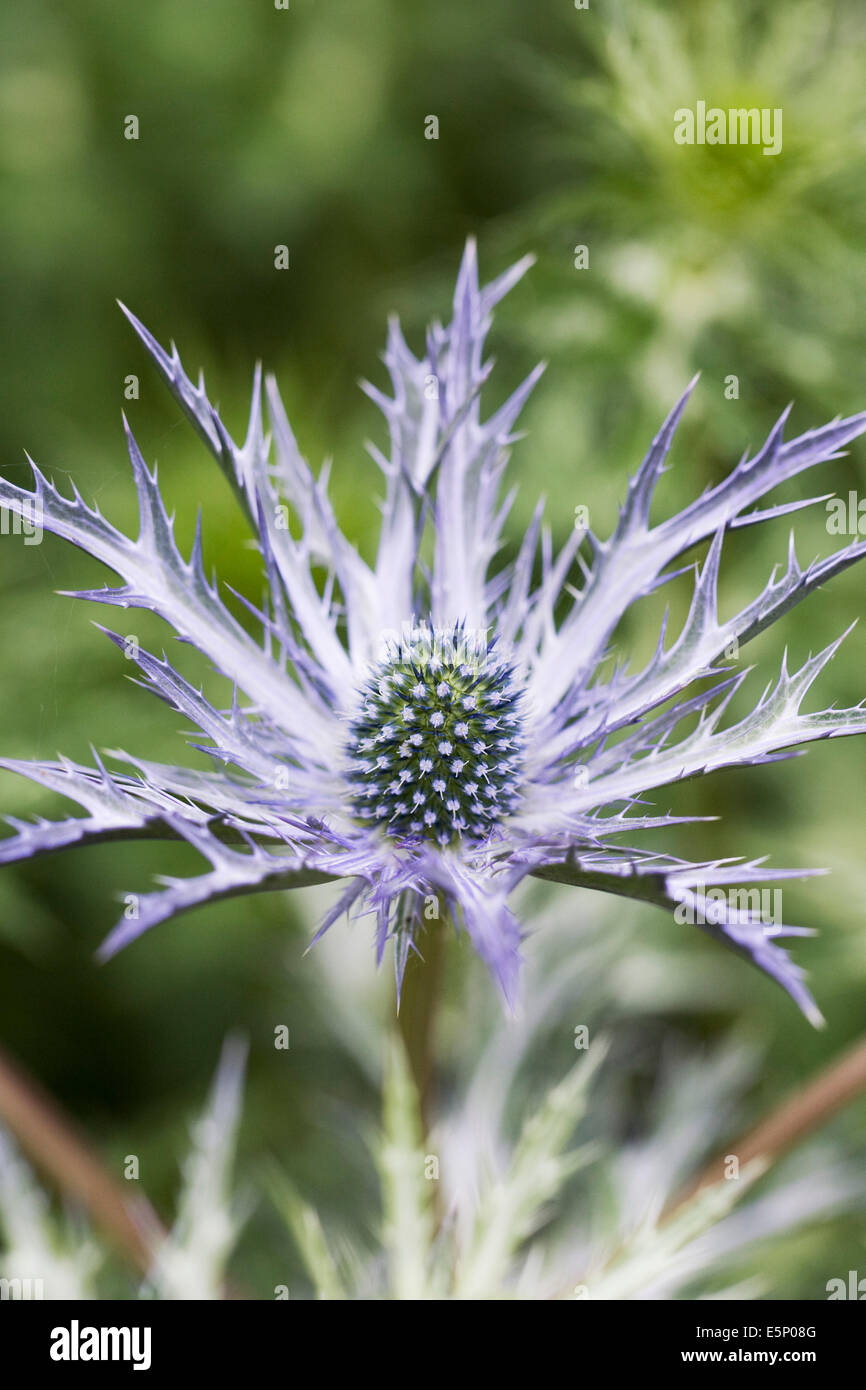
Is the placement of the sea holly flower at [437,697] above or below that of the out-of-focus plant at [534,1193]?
above

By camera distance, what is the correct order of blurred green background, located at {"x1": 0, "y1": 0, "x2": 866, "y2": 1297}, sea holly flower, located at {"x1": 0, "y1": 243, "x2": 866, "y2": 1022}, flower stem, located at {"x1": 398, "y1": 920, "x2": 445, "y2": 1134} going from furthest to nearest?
blurred green background, located at {"x1": 0, "y1": 0, "x2": 866, "y2": 1297} < flower stem, located at {"x1": 398, "y1": 920, "x2": 445, "y2": 1134} < sea holly flower, located at {"x1": 0, "y1": 243, "x2": 866, "y2": 1022}

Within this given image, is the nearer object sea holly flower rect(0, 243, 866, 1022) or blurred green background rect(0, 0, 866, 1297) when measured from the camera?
sea holly flower rect(0, 243, 866, 1022)

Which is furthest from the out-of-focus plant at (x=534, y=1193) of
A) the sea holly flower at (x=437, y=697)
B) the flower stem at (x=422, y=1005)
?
the sea holly flower at (x=437, y=697)

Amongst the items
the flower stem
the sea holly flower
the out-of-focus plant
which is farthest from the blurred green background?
the flower stem

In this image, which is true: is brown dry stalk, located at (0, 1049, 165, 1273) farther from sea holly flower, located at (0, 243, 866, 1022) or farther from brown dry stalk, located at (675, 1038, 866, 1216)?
brown dry stalk, located at (675, 1038, 866, 1216)

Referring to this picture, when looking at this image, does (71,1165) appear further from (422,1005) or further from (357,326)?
(357,326)

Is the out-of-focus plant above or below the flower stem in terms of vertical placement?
below

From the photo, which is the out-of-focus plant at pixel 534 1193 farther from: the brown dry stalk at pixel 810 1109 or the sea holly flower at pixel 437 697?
the sea holly flower at pixel 437 697
